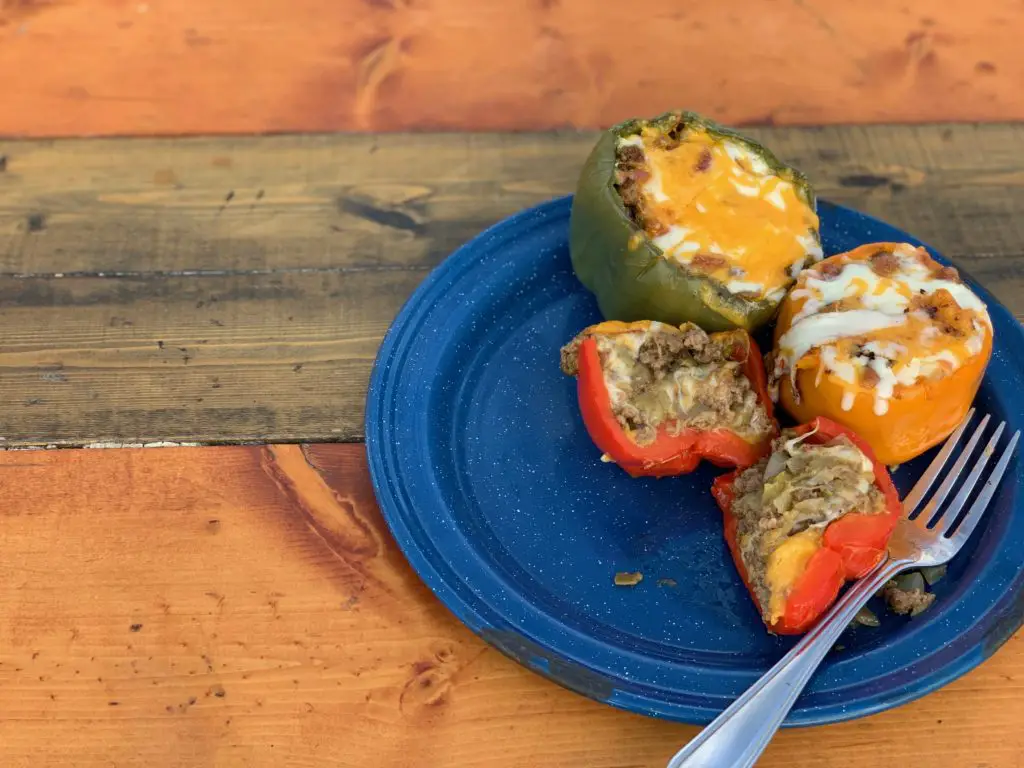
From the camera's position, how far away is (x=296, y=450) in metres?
1.49

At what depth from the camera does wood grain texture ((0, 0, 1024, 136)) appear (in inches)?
74.7

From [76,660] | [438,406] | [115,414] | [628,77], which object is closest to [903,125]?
[628,77]

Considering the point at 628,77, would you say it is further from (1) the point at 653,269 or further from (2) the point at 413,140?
(1) the point at 653,269

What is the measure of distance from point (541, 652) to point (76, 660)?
625mm

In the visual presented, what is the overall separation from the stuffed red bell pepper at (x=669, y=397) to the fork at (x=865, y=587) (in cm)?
23

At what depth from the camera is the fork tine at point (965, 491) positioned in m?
1.33

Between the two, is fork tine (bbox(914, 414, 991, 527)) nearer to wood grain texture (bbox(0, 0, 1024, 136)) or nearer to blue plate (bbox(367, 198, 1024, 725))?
blue plate (bbox(367, 198, 1024, 725))

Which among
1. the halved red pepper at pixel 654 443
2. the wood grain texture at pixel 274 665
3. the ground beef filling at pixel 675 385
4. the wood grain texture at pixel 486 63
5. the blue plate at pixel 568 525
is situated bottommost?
the wood grain texture at pixel 274 665

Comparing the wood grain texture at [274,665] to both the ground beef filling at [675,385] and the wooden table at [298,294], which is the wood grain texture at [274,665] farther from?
the ground beef filling at [675,385]

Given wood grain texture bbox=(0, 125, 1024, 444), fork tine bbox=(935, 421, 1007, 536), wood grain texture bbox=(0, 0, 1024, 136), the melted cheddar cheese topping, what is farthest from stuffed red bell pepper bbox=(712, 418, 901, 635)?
wood grain texture bbox=(0, 0, 1024, 136)

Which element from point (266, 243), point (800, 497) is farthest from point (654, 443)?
point (266, 243)

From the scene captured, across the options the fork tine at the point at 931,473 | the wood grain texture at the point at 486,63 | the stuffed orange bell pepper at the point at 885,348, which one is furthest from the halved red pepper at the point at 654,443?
the wood grain texture at the point at 486,63

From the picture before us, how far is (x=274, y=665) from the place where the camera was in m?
1.28

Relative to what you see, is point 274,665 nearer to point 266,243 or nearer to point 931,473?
point 266,243
